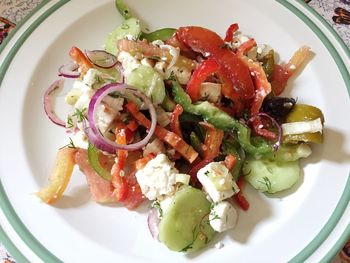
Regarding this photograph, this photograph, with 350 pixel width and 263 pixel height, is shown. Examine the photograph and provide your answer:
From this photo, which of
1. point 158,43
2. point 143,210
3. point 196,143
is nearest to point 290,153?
point 196,143

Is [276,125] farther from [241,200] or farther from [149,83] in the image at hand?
[149,83]

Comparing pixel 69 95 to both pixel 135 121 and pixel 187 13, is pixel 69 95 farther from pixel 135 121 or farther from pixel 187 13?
pixel 187 13

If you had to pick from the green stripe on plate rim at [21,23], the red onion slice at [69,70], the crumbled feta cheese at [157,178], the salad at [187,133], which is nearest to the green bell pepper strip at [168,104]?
the salad at [187,133]

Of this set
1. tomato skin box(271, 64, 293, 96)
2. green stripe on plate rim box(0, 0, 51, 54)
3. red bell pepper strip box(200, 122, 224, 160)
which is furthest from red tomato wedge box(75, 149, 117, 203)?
tomato skin box(271, 64, 293, 96)

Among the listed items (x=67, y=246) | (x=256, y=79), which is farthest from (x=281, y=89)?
(x=67, y=246)

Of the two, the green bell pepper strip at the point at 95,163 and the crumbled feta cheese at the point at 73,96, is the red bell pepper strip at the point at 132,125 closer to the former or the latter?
the green bell pepper strip at the point at 95,163

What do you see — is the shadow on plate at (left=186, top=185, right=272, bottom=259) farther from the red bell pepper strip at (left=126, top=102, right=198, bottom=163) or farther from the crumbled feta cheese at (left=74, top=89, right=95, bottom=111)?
the crumbled feta cheese at (left=74, top=89, right=95, bottom=111)
